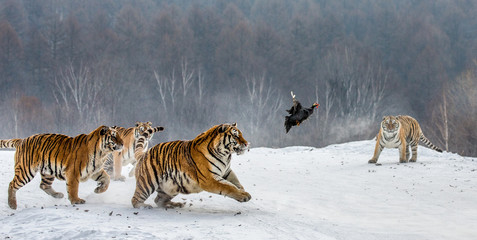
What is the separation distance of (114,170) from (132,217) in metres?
3.70

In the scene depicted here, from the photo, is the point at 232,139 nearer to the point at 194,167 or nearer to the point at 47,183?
the point at 194,167

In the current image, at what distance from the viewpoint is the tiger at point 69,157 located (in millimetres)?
6113

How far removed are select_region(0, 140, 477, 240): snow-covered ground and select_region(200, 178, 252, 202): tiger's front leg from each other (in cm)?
25

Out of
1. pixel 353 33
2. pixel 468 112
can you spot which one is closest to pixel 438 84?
pixel 353 33

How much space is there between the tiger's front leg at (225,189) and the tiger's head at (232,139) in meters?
0.36

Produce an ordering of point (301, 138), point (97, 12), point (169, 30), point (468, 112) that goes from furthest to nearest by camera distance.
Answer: point (97, 12) → point (169, 30) → point (301, 138) → point (468, 112)

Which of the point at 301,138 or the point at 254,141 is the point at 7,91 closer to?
the point at 254,141

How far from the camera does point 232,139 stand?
5.61 metres

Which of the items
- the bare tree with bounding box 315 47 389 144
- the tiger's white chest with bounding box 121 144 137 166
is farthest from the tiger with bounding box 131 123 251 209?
the bare tree with bounding box 315 47 389 144

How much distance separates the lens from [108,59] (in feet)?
119

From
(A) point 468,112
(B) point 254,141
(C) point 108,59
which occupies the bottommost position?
(B) point 254,141

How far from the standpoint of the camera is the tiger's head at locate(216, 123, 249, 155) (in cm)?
557

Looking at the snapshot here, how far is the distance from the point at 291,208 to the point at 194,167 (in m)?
2.18

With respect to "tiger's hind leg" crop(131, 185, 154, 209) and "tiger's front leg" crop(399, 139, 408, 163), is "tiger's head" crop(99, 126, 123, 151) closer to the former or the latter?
"tiger's hind leg" crop(131, 185, 154, 209)
